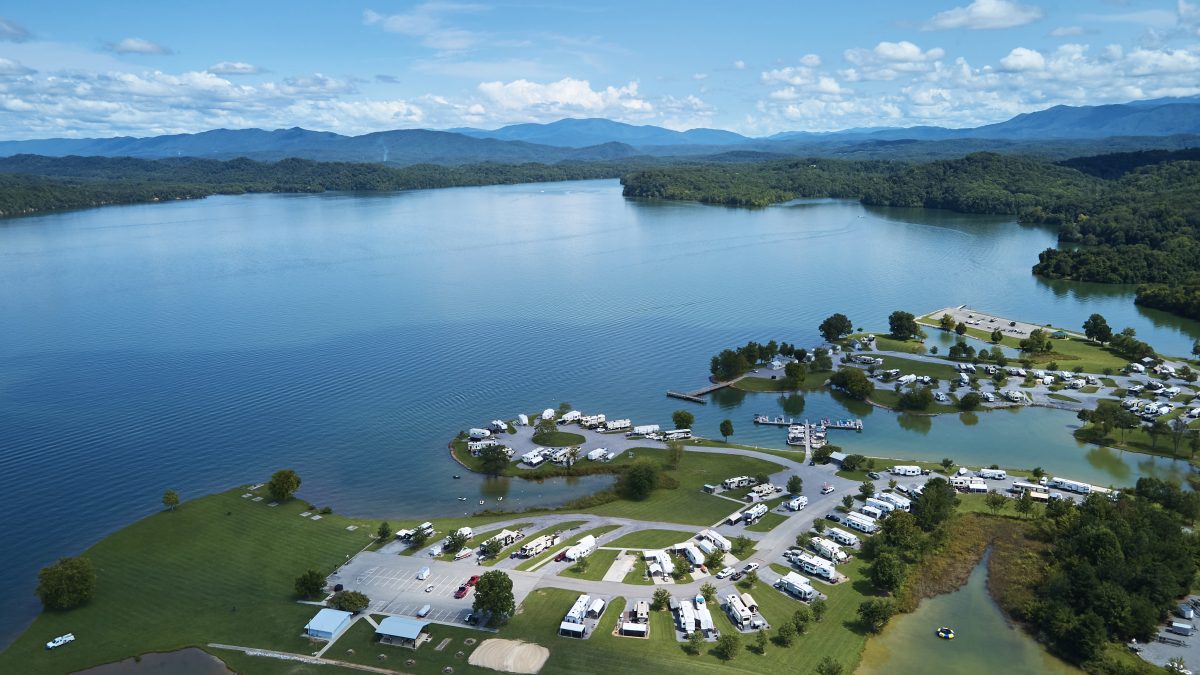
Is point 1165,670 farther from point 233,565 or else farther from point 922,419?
point 233,565

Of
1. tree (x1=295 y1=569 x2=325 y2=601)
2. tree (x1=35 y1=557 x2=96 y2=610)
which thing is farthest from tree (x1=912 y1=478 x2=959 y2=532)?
tree (x1=35 y1=557 x2=96 y2=610)

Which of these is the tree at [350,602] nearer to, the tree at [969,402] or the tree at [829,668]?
the tree at [829,668]

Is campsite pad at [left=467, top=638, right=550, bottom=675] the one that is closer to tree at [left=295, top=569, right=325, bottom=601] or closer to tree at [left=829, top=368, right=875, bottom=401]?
tree at [left=295, top=569, right=325, bottom=601]

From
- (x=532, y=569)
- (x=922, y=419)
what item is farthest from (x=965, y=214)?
(x=532, y=569)

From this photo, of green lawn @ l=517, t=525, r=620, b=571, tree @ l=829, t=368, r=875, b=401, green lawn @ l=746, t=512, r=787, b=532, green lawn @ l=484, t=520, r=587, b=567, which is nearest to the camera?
green lawn @ l=517, t=525, r=620, b=571

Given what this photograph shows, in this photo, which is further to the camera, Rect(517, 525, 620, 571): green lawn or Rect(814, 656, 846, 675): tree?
Rect(517, 525, 620, 571): green lawn

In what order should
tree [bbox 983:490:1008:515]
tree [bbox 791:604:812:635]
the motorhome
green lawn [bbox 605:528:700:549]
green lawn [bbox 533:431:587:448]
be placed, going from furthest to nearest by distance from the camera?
green lawn [bbox 533:431:587:448]
tree [bbox 983:490:1008:515]
green lawn [bbox 605:528:700:549]
the motorhome
tree [bbox 791:604:812:635]

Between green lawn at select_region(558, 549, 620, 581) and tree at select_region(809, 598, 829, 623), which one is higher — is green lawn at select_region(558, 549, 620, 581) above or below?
above

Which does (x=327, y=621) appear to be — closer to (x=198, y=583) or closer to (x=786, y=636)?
(x=198, y=583)
